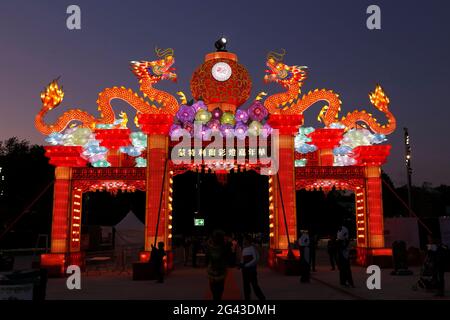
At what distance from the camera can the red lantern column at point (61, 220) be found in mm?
16938

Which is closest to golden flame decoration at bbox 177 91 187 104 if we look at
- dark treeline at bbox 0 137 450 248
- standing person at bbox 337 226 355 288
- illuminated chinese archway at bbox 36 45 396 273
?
illuminated chinese archway at bbox 36 45 396 273

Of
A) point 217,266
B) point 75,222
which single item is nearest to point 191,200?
point 75,222

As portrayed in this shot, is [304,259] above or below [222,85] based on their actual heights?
below

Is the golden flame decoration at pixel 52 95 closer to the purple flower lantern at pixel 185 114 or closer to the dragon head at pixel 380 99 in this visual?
the purple flower lantern at pixel 185 114

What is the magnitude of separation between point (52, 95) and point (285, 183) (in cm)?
976

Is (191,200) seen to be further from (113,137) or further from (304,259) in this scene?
(304,259)

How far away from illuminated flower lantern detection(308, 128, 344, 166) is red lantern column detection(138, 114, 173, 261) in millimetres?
5986

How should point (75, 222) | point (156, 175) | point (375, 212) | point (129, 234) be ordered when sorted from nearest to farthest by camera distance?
1. point (156, 175)
2. point (375, 212)
3. point (75, 222)
4. point (129, 234)

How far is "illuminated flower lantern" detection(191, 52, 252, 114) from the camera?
1836 cm

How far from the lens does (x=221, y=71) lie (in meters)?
18.5

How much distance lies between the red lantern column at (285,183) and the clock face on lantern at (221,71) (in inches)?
104

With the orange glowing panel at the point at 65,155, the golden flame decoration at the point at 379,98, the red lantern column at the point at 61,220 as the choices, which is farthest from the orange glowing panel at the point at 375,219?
the red lantern column at the point at 61,220
